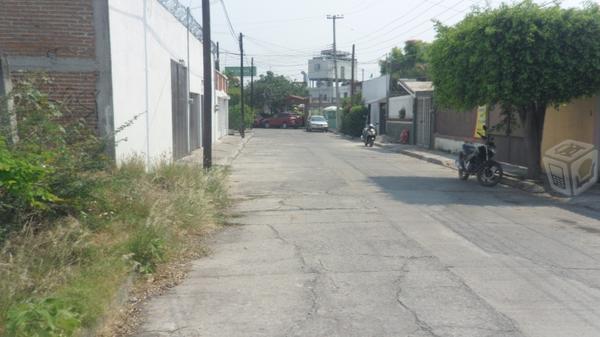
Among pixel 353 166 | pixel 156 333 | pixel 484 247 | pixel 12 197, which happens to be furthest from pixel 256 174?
pixel 156 333

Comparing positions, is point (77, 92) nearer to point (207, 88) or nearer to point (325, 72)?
point (207, 88)

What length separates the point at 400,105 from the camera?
3553 centimetres

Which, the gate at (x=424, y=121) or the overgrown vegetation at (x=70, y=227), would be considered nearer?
the overgrown vegetation at (x=70, y=227)

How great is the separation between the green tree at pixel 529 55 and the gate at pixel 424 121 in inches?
574

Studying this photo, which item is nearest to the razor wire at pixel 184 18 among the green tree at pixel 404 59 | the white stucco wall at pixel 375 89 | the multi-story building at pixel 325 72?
the white stucco wall at pixel 375 89

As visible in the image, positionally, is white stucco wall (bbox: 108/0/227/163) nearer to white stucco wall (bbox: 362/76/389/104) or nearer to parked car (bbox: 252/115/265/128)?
white stucco wall (bbox: 362/76/389/104)

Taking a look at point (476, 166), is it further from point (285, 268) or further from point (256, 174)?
point (285, 268)

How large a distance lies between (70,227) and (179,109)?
14.7 m

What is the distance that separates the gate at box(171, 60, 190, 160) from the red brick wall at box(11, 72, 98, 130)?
6976mm

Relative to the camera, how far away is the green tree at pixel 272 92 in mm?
79812

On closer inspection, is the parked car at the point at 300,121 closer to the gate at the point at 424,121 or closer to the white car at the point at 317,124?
the white car at the point at 317,124

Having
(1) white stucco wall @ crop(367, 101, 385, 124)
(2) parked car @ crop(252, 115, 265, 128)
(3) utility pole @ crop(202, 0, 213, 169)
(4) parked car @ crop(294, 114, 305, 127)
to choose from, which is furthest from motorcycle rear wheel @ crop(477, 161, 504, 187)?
(2) parked car @ crop(252, 115, 265, 128)

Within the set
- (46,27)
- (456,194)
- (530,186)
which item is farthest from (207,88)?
(530,186)

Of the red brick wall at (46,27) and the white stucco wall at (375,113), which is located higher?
the red brick wall at (46,27)
